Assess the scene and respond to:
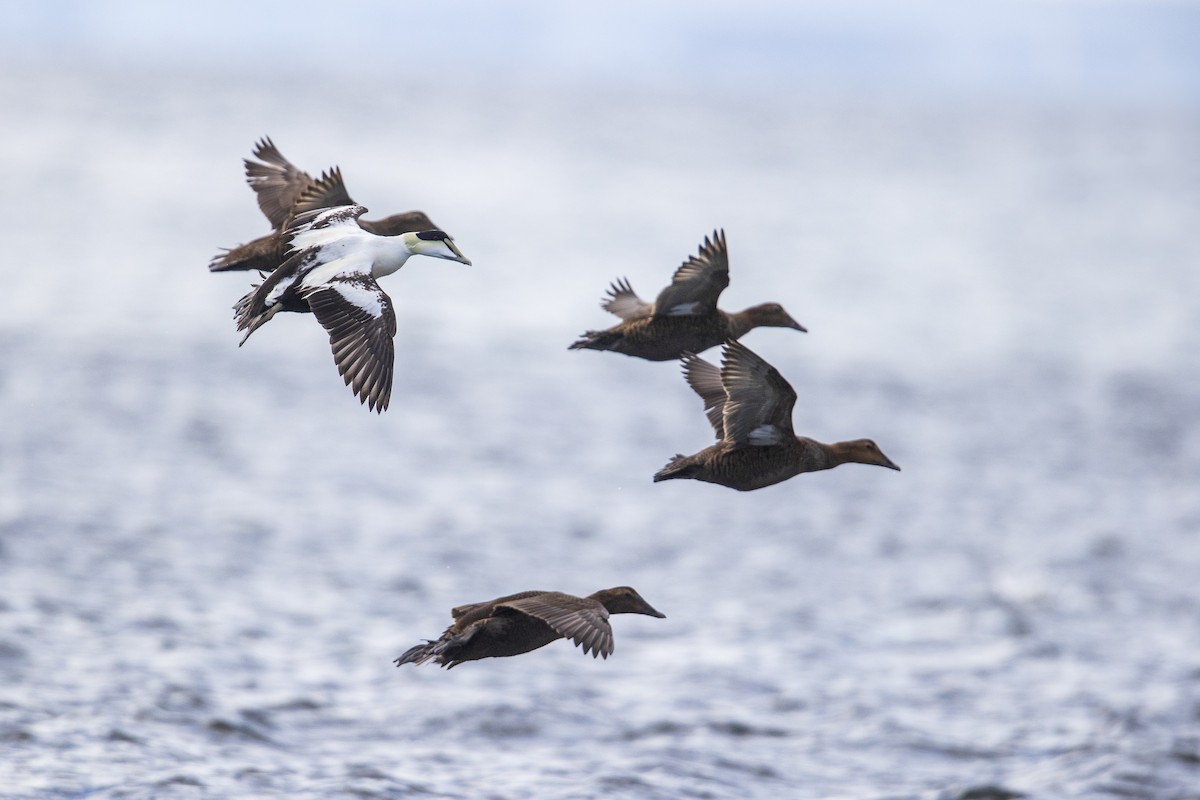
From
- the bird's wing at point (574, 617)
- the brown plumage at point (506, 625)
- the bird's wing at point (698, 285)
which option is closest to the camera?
the bird's wing at point (574, 617)

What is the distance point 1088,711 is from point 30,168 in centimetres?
6189

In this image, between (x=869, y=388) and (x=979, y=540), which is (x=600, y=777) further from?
(x=869, y=388)

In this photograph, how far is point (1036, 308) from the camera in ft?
157

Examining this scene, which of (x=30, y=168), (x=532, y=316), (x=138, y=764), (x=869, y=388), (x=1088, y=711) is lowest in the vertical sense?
(x=138, y=764)

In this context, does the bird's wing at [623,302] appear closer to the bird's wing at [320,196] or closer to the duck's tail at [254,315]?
the bird's wing at [320,196]

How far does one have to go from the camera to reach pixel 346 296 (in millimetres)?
8594

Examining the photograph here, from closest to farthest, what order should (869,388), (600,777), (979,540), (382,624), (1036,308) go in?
1. (600,777)
2. (382,624)
3. (979,540)
4. (869,388)
5. (1036,308)

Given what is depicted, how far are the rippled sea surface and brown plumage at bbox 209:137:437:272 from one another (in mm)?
6832

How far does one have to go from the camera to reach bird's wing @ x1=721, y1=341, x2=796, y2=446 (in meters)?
8.76

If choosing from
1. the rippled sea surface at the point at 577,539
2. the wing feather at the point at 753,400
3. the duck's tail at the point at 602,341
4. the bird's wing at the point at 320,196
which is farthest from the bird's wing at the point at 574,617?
the rippled sea surface at the point at 577,539

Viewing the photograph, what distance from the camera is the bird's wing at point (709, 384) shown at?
958 cm

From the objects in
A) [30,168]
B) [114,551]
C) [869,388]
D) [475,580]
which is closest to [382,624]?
[475,580]

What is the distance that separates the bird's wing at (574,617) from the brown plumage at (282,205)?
2.32 metres

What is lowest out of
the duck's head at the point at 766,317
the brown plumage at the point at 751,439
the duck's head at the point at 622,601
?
the duck's head at the point at 622,601
